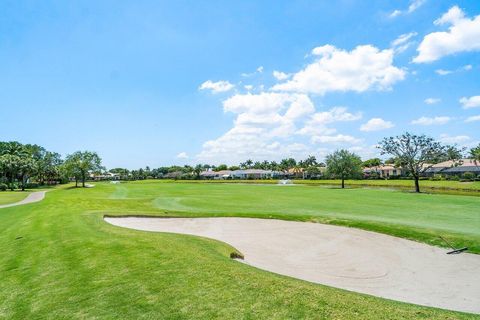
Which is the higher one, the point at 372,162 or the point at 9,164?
the point at 372,162

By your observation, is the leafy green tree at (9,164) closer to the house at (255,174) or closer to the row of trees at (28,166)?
the row of trees at (28,166)

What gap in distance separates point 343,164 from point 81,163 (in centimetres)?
6774

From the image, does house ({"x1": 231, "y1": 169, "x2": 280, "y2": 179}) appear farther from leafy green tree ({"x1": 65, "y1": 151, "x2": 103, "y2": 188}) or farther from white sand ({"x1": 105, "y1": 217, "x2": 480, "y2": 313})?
white sand ({"x1": 105, "y1": 217, "x2": 480, "y2": 313})

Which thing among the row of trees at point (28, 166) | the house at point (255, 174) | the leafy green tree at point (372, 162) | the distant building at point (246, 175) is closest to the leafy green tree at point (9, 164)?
the row of trees at point (28, 166)

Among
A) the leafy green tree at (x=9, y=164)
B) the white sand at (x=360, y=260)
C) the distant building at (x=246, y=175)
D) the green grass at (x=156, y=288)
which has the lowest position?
the white sand at (x=360, y=260)

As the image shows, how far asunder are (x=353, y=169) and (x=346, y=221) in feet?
203

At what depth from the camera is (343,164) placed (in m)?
76.5

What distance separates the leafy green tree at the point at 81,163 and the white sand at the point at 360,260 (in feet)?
259

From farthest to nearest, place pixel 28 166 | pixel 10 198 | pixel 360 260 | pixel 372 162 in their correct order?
pixel 372 162, pixel 28 166, pixel 10 198, pixel 360 260

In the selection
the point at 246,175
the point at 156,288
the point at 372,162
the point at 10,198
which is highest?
the point at 372,162

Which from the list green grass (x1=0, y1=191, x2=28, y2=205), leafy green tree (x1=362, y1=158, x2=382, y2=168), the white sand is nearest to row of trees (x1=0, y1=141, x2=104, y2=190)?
green grass (x1=0, y1=191, x2=28, y2=205)

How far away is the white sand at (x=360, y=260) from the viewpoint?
8.81 m

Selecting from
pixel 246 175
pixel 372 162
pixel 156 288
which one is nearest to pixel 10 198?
pixel 156 288

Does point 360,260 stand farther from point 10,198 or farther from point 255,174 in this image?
point 255,174
